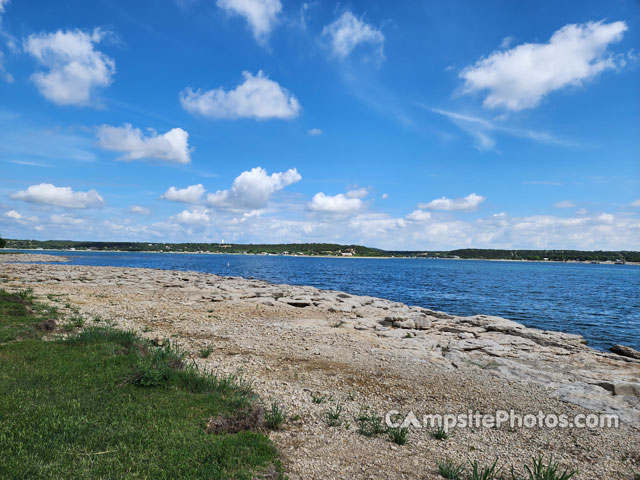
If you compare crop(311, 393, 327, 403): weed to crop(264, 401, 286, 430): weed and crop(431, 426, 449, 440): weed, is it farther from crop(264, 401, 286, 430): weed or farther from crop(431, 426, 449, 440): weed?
crop(431, 426, 449, 440): weed

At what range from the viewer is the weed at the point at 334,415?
827cm

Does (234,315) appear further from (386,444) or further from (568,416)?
(568,416)

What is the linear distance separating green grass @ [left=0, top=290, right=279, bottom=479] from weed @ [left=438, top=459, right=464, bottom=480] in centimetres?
324

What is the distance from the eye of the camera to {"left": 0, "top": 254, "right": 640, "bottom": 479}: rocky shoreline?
728cm

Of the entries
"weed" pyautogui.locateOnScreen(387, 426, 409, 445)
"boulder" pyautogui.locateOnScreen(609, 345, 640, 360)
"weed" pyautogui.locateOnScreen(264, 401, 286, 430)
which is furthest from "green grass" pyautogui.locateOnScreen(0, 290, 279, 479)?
"boulder" pyautogui.locateOnScreen(609, 345, 640, 360)

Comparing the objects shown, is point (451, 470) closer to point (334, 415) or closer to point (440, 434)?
point (440, 434)

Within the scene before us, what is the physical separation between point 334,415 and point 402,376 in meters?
4.63

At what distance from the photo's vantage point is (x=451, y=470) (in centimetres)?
656

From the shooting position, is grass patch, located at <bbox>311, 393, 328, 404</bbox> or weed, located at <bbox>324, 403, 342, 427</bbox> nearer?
weed, located at <bbox>324, 403, 342, 427</bbox>

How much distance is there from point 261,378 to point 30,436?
6.24 meters

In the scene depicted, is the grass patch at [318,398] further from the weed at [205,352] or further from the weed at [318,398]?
the weed at [205,352]

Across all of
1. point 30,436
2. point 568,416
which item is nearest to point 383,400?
point 568,416

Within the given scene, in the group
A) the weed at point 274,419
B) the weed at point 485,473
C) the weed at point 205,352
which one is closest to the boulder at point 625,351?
the weed at point 485,473

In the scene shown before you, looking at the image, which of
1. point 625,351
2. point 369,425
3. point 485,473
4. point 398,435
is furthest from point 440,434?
point 625,351
